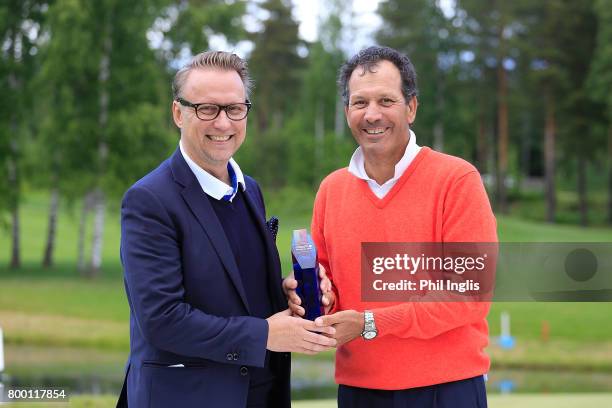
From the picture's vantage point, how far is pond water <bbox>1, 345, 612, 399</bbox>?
41.6 feet

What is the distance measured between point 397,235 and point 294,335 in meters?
0.60

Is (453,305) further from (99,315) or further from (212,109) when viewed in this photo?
(99,315)

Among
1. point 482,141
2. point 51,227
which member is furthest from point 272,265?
point 482,141

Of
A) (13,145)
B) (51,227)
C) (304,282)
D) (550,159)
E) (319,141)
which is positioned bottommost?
(51,227)

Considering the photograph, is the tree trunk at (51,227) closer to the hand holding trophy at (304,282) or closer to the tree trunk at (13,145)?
the tree trunk at (13,145)

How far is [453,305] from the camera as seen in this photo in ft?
9.96

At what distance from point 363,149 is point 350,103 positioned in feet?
0.66

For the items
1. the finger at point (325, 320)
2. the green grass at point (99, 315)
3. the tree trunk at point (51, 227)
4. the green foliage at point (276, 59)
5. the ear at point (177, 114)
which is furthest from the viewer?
the green foliage at point (276, 59)

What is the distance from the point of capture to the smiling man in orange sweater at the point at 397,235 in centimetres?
307

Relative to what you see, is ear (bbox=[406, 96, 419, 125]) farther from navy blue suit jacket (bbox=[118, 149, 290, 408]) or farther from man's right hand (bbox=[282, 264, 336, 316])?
navy blue suit jacket (bbox=[118, 149, 290, 408])

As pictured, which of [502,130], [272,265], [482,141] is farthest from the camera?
[482,141]

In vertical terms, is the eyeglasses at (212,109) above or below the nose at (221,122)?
above

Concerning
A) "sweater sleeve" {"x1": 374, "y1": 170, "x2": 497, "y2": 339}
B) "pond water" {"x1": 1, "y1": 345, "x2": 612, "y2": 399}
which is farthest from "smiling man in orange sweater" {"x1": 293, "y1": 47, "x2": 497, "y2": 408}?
"pond water" {"x1": 1, "y1": 345, "x2": 612, "y2": 399}

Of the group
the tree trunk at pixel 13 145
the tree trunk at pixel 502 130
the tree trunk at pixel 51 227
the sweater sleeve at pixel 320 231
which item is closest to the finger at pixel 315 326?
the sweater sleeve at pixel 320 231
